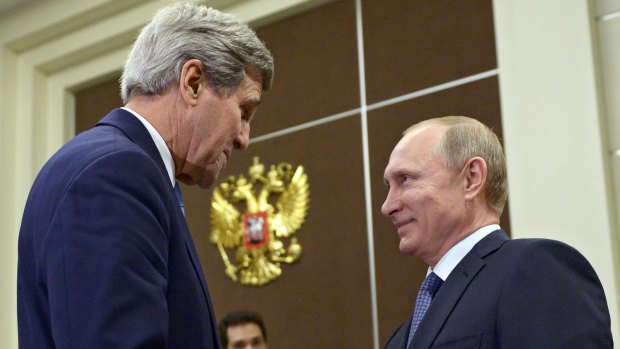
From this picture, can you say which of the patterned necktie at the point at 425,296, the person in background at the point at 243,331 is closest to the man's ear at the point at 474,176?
the patterned necktie at the point at 425,296

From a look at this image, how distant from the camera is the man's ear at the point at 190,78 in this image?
6.24ft

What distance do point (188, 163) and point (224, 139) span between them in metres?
0.08

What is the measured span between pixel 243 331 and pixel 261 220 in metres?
0.85

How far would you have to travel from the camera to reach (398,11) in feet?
18.4

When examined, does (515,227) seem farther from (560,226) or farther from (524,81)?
(524,81)

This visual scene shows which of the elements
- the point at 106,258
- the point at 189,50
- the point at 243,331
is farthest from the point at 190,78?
the point at 243,331

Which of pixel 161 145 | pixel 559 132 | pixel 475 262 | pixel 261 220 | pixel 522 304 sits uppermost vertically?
pixel 559 132

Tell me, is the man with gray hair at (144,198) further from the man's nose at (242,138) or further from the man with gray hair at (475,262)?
the man with gray hair at (475,262)

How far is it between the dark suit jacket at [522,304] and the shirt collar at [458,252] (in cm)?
14

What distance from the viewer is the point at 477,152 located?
2.90 metres

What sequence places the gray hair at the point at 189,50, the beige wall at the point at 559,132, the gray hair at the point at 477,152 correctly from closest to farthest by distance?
1. the gray hair at the point at 189,50
2. the gray hair at the point at 477,152
3. the beige wall at the point at 559,132

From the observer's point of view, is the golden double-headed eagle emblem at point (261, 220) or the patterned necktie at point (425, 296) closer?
the patterned necktie at point (425, 296)

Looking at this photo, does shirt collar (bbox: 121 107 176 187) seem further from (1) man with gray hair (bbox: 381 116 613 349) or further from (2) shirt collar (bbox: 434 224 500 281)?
Answer: (2) shirt collar (bbox: 434 224 500 281)

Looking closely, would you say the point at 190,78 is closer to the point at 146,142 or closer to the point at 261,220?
the point at 146,142
